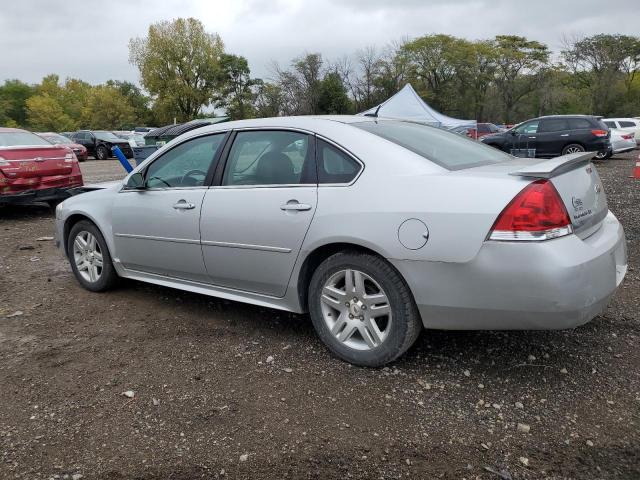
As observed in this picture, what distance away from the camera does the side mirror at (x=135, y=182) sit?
4125mm

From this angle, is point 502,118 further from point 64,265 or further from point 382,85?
point 64,265

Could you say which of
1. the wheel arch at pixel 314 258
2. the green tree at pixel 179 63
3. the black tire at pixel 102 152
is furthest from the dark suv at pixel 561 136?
the green tree at pixel 179 63

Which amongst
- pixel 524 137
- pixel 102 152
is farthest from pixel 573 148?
pixel 102 152

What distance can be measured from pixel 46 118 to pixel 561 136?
68.2 m

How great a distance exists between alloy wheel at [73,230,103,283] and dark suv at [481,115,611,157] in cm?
1385

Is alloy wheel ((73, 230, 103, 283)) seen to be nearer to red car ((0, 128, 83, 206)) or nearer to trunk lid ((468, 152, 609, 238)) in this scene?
trunk lid ((468, 152, 609, 238))

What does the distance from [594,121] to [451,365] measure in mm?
15667

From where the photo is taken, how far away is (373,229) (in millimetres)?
2877

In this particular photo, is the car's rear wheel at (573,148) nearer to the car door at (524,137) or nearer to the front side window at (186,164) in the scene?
the car door at (524,137)

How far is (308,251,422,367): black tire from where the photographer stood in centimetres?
288

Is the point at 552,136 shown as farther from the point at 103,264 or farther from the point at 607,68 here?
the point at 607,68

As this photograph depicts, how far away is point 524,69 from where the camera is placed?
57.0 meters

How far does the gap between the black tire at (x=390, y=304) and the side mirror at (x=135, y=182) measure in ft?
5.73

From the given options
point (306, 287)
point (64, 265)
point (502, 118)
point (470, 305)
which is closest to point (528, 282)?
point (470, 305)
